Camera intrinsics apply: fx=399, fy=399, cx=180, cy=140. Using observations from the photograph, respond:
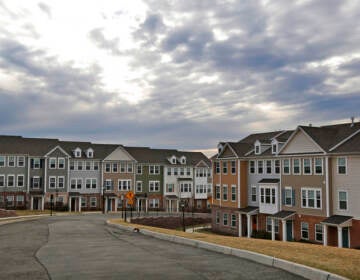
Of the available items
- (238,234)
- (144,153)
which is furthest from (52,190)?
(238,234)

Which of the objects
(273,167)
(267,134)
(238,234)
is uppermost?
(267,134)

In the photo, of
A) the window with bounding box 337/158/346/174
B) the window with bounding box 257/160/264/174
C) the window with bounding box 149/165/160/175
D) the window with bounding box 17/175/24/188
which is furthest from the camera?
the window with bounding box 149/165/160/175

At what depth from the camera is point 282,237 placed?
40781 mm

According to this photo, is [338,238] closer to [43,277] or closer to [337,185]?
[337,185]

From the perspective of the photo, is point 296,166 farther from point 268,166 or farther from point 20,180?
point 20,180

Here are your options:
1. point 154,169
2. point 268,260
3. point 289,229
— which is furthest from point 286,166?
point 154,169

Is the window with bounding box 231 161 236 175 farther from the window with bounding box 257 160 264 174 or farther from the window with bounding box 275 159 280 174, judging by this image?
the window with bounding box 275 159 280 174

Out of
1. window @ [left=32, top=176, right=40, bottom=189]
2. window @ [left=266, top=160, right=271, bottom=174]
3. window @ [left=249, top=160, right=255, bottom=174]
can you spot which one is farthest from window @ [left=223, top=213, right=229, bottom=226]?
window @ [left=32, top=176, right=40, bottom=189]

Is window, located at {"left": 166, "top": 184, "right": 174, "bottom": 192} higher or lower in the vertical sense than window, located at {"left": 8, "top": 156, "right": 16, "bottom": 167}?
lower

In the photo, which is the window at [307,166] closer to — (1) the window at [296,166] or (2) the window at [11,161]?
(1) the window at [296,166]

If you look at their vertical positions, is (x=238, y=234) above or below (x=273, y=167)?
below

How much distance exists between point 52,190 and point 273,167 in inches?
1551

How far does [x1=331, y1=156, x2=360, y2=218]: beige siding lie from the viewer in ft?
112

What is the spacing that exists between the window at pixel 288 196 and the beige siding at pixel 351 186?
5.49 meters
